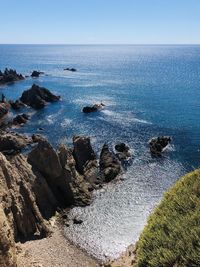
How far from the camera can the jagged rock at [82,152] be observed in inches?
3064

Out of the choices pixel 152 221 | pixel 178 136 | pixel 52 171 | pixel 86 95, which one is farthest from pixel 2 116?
pixel 152 221

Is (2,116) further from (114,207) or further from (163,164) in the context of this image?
(114,207)

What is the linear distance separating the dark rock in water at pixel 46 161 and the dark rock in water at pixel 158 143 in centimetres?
3049

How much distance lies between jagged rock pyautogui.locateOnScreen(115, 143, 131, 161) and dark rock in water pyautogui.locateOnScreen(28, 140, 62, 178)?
23.6m

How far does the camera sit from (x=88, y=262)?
4928 cm

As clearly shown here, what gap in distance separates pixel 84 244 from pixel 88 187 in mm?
16457

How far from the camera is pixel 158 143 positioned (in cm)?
9094

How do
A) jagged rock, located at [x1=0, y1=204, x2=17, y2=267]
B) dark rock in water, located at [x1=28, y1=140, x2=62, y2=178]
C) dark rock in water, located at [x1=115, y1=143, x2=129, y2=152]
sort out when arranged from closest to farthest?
1. jagged rock, located at [x1=0, y1=204, x2=17, y2=267]
2. dark rock in water, located at [x1=28, y1=140, x2=62, y2=178]
3. dark rock in water, located at [x1=115, y1=143, x2=129, y2=152]

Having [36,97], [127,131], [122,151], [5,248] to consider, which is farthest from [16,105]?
[5,248]

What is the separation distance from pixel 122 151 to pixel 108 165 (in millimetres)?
11255

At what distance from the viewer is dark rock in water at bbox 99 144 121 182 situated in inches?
2926

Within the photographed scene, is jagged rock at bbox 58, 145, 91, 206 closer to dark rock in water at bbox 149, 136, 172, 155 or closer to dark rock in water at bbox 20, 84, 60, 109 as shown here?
dark rock in water at bbox 149, 136, 172, 155

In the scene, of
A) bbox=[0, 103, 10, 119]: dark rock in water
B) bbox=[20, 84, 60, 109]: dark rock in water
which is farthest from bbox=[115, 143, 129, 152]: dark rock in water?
bbox=[20, 84, 60, 109]: dark rock in water

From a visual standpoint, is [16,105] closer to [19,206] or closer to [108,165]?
[108,165]
